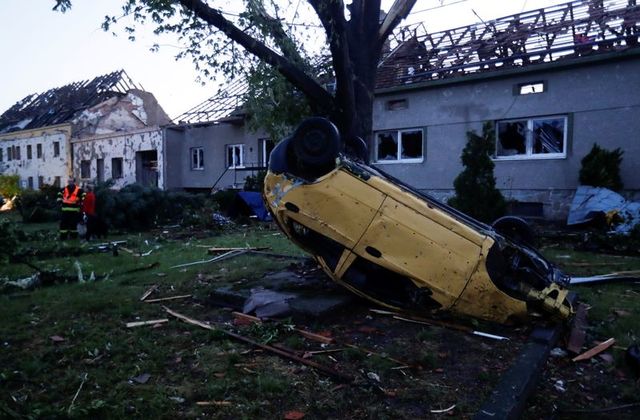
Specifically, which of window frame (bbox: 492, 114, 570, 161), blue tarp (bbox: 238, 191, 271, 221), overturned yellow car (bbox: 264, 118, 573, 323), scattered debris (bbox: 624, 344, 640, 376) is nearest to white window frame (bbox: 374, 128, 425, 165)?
window frame (bbox: 492, 114, 570, 161)

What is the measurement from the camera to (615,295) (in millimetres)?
5988

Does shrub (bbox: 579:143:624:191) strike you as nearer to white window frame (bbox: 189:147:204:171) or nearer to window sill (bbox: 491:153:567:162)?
window sill (bbox: 491:153:567:162)

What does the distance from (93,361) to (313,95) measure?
4289 millimetres

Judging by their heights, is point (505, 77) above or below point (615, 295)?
above

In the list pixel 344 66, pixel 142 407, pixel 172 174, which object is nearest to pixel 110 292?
pixel 142 407

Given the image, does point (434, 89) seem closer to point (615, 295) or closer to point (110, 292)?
point (615, 295)

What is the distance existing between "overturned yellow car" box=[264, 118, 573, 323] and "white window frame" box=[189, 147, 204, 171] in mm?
19896

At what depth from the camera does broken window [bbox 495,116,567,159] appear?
1275cm

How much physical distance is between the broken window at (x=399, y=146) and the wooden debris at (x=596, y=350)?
11145 mm

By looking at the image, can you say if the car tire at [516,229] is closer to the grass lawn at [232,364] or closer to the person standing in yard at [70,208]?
the grass lawn at [232,364]

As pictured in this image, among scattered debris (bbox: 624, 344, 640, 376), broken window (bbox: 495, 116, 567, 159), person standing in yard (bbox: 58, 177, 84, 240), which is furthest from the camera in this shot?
broken window (bbox: 495, 116, 567, 159)

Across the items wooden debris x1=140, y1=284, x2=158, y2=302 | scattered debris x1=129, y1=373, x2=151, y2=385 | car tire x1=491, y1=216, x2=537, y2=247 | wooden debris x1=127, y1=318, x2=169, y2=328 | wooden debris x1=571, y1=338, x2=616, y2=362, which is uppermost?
car tire x1=491, y1=216, x2=537, y2=247

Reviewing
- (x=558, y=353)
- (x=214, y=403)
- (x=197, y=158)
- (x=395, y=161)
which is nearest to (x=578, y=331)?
(x=558, y=353)

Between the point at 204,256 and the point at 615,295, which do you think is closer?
the point at 615,295
